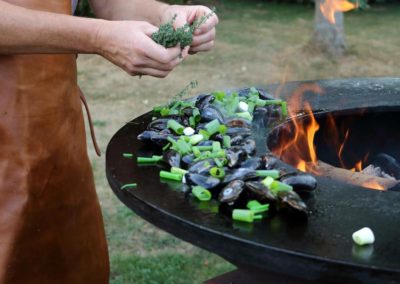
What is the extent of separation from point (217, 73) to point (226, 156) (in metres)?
6.18

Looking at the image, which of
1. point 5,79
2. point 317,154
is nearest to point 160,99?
point 317,154

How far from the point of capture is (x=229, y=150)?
1.92 m

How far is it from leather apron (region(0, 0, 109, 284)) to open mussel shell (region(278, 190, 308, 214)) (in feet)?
3.03

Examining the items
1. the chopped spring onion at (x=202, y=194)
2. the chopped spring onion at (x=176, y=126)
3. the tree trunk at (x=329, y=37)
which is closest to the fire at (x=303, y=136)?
the chopped spring onion at (x=176, y=126)

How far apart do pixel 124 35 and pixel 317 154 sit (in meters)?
1.23

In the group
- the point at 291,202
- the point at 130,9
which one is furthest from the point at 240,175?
the point at 130,9

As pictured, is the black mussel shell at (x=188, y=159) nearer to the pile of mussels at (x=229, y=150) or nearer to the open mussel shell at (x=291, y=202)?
the pile of mussels at (x=229, y=150)

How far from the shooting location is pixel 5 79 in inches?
81.9

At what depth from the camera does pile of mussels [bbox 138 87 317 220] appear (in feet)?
5.49

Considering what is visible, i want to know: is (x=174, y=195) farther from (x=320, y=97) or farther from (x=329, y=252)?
(x=320, y=97)

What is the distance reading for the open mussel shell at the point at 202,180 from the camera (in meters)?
1.75

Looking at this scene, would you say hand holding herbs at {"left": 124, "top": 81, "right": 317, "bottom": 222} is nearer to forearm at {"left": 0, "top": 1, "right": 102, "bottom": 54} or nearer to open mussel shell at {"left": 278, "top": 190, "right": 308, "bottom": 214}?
open mussel shell at {"left": 278, "top": 190, "right": 308, "bottom": 214}

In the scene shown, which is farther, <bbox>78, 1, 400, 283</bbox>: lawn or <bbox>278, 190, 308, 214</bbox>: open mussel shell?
<bbox>78, 1, 400, 283</bbox>: lawn

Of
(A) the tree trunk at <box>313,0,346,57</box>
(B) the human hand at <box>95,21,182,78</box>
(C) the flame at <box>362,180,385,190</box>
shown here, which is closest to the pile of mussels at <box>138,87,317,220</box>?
(B) the human hand at <box>95,21,182,78</box>
